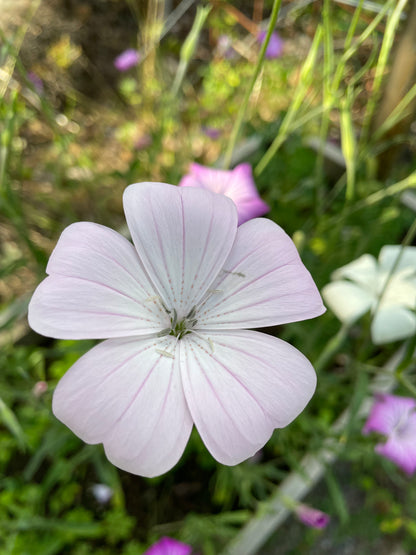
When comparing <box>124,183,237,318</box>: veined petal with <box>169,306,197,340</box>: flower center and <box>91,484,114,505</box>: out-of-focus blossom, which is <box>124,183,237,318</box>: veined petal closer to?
<box>169,306,197,340</box>: flower center

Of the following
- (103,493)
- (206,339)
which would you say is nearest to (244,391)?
(206,339)

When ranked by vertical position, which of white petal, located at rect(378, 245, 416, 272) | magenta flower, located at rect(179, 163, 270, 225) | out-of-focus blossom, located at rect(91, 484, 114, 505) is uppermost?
magenta flower, located at rect(179, 163, 270, 225)

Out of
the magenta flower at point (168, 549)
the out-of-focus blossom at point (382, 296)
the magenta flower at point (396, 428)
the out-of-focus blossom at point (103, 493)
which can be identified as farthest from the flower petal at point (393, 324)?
the out-of-focus blossom at point (103, 493)

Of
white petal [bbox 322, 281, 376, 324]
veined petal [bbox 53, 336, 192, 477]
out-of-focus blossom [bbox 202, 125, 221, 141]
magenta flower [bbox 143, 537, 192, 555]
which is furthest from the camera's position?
out-of-focus blossom [bbox 202, 125, 221, 141]

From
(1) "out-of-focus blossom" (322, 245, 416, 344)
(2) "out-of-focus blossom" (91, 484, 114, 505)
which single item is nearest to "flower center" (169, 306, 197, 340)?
(1) "out-of-focus blossom" (322, 245, 416, 344)

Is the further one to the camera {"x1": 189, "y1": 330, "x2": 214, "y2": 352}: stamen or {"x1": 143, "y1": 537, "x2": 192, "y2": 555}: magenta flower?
{"x1": 143, "y1": 537, "x2": 192, "y2": 555}: magenta flower

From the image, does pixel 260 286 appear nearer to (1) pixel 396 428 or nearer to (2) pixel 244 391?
(2) pixel 244 391

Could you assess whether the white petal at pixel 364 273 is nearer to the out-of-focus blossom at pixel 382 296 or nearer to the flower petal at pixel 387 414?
the out-of-focus blossom at pixel 382 296
